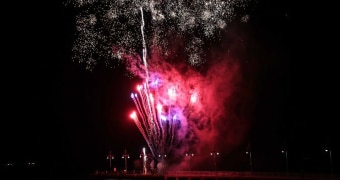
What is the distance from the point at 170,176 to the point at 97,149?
32.8m

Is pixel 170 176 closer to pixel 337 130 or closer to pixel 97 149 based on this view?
pixel 337 130

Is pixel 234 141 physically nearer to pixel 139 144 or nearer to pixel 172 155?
pixel 172 155

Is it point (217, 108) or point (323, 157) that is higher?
point (217, 108)

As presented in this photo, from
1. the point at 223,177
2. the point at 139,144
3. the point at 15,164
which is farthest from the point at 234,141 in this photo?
the point at 15,164

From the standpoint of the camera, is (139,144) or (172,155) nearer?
(172,155)

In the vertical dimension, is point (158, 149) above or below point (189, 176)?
above

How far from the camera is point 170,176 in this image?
39500 mm

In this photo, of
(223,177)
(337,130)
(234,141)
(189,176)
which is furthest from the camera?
(234,141)

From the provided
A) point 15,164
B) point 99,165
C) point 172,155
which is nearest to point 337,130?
point 172,155

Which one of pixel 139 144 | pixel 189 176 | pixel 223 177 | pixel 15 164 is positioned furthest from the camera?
pixel 15 164

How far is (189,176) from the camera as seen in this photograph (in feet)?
123

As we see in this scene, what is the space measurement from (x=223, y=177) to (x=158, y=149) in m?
6.01

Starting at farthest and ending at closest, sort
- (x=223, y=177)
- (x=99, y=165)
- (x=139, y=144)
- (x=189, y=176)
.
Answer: (x=99, y=165) < (x=139, y=144) < (x=189, y=176) < (x=223, y=177)

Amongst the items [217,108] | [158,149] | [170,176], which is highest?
[217,108]
